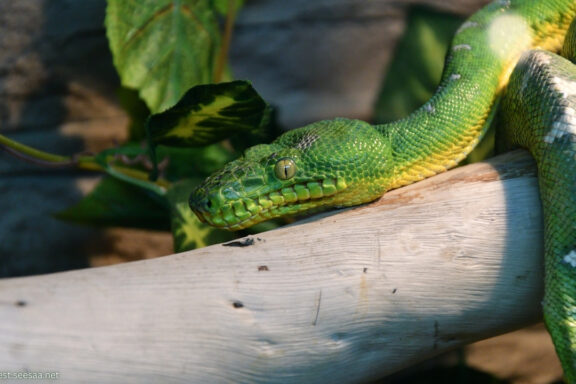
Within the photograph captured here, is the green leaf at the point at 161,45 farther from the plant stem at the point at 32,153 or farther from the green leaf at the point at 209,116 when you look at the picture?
Result: the plant stem at the point at 32,153

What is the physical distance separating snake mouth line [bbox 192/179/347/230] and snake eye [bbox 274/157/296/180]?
0.04 m

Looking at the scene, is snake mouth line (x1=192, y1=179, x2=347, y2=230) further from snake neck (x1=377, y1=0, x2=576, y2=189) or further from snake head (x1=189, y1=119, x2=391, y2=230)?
snake neck (x1=377, y1=0, x2=576, y2=189)

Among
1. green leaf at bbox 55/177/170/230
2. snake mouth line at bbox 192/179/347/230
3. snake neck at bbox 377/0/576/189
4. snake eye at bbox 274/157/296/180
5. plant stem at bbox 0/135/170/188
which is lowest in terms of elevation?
green leaf at bbox 55/177/170/230

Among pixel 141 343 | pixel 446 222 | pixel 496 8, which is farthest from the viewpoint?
pixel 496 8

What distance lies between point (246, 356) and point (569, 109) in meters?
1.17

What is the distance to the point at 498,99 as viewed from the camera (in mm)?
2049

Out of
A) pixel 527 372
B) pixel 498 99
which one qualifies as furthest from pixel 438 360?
pixel 498 99

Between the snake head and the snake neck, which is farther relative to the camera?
the snake neck

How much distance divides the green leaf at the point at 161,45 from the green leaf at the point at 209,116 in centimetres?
22

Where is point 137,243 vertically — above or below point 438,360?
above

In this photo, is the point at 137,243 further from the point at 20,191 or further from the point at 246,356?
the point at 246,356

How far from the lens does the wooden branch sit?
1.21m

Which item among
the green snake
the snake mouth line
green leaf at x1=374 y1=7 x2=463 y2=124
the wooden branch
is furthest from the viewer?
green leaf at x1=374 y1=7 x2=463 y2=124

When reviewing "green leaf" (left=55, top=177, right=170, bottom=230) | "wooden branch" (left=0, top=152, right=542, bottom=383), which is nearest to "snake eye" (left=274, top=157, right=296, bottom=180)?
"wooden branch" (left=0, top=152, right=542, bottom=383)
